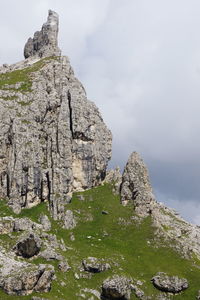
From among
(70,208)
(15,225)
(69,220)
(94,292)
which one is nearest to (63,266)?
(94,292)

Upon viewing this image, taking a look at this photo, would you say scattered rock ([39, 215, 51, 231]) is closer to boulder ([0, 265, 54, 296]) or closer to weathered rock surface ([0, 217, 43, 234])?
weathered rock surface ([0, 217, 43, 234])

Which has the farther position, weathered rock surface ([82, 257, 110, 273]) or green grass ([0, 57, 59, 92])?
green grass ([0, 57, 59, 92])

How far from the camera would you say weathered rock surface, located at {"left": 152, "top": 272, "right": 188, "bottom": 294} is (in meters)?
91.2

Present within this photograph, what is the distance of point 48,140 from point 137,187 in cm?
3696

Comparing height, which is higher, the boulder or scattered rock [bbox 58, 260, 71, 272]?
scattered rock [bbox 58, 260, 71, 272]

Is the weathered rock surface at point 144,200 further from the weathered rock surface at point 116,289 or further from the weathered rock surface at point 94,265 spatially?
the weathered rock surface at point 116,289

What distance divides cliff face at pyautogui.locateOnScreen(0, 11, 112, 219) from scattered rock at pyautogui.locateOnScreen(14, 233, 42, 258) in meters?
22.9

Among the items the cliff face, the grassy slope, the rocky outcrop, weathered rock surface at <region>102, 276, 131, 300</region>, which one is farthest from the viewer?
the cliff face

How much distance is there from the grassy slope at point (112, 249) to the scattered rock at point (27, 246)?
8.72 feet

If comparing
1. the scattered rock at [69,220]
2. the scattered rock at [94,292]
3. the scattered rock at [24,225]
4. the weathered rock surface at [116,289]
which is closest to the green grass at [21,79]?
the scattered rock at [69,220]

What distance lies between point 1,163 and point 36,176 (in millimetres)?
14143

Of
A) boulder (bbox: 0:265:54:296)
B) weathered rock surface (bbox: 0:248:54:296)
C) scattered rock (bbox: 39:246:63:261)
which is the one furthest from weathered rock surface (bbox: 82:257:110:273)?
boulder (bbox: 0:265:54:296)

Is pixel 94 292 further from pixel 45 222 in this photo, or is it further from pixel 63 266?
pixel 45 222

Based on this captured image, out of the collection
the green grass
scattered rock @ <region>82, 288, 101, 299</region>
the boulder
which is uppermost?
the green grass
